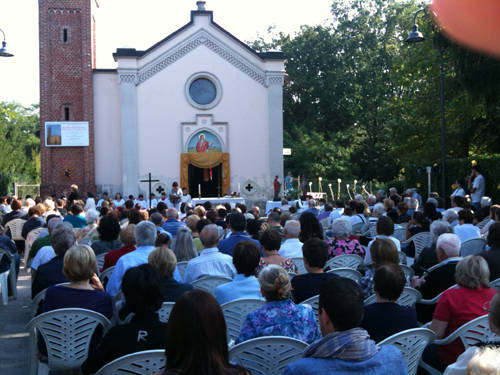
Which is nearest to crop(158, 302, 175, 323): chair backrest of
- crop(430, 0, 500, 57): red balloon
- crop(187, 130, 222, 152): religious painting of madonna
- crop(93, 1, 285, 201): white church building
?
crop(430, 0, 500, 57): red balloon

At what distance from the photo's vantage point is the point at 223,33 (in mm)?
27797

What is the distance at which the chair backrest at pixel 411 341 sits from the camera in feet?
10.8

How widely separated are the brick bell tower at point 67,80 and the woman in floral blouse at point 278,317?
24.6 metres

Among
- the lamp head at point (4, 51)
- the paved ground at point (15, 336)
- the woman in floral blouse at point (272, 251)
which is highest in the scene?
the lamp head at point (4, 51)

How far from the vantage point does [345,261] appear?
649 cm

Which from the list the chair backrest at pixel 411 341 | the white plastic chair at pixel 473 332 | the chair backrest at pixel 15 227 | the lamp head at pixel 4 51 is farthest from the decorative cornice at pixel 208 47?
the chair backrest at pixel 411 341

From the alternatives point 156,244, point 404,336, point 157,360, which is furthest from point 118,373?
point 156,244

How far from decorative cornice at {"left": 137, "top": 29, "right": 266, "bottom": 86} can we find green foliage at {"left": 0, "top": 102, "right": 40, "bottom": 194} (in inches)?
349

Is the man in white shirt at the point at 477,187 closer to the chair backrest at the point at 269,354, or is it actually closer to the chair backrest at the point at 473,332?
the chair backrest at the point at 473,332

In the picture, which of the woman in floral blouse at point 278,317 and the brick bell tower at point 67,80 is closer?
the woman in floral blouse at point 278,317

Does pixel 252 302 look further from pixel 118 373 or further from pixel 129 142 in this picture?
pixel 129 142

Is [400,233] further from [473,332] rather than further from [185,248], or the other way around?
[473,332]

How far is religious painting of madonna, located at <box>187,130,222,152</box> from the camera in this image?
27641 mm

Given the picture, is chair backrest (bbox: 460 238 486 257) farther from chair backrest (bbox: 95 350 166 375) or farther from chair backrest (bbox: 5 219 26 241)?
chair backrest (bbox: 5 219 26 241)
